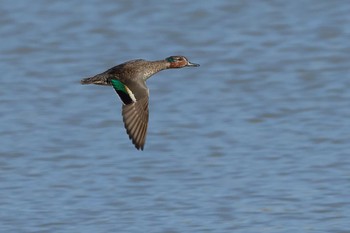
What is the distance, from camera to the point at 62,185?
32.9ft

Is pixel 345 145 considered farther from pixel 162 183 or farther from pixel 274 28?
pixel 274 28

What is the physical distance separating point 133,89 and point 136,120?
0.33m

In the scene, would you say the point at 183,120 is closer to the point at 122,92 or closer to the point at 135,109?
the point at 122,92

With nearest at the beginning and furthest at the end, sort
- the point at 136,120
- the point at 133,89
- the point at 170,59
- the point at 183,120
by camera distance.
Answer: the point at 136,120 → the point at 133,89 → the point at 170,59 → the point at 183,120

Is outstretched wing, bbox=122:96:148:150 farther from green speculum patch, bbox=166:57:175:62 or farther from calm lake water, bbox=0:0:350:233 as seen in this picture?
calm lake water, bbox=0:0:350:233

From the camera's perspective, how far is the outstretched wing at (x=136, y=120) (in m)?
7.90

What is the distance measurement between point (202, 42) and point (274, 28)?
0.88 m

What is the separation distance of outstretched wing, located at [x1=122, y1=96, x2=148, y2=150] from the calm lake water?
115cm

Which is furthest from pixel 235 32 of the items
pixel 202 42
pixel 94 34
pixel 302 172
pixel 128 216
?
pixel 128 216

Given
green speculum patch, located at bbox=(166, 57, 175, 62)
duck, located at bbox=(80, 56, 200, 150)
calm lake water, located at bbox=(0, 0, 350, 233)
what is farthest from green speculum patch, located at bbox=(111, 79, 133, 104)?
calm lake water, located at bbox=(0, 0, 350, 233)

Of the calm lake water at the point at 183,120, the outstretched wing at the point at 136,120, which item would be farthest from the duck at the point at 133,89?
the calm lake water at the point at 183,120

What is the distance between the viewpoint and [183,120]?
11.5m

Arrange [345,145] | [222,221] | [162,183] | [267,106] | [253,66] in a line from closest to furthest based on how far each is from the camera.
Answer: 1. [222,221]
2. [162,183]
3. [345,145]
4. [267,106]
5. [253,66]

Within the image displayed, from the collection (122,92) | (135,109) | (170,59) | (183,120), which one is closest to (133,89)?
(122,92)
